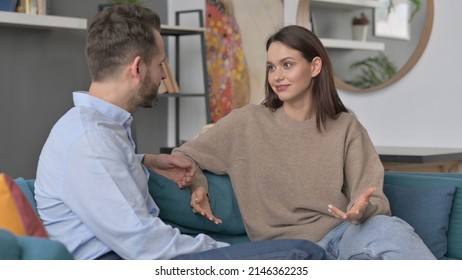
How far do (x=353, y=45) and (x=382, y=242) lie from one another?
276 cm

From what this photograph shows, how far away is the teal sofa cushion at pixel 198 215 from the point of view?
2381 millimetres

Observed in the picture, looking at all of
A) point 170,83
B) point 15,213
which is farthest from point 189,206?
point 170,83

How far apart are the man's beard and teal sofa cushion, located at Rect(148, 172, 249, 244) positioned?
411mm

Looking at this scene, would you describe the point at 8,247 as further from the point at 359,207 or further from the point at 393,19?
the point at 393,19

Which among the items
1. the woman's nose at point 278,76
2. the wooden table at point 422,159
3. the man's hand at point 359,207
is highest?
the woman's nose at point 278,76

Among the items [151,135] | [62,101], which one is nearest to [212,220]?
[62,101]

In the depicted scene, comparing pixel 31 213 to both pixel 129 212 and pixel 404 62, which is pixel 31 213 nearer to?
pixel 129 212

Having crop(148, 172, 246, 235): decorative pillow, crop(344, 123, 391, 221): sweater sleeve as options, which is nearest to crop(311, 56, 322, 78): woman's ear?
crop(344, 123, 391, 221): sweater sleeve

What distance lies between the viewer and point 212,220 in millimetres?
2412

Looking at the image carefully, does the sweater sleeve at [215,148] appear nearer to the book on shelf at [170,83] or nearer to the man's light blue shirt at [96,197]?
the man's light blue shirt at [96,197]

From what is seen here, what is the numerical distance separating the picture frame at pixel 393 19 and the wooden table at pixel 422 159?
733 mm

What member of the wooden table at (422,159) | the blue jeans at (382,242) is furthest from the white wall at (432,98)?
the blue jeans at (382,242)

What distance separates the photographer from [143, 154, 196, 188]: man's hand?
94.8 inches

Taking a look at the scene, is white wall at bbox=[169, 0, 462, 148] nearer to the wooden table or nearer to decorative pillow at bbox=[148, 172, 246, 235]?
the wooden table
